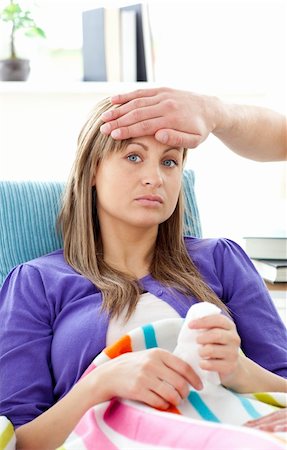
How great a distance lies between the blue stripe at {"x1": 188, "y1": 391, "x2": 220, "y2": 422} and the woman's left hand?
5cm

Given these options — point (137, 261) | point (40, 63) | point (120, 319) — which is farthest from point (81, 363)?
point (40, 63)

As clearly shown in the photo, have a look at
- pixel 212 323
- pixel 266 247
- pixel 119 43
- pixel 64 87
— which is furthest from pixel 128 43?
pixel 212 323

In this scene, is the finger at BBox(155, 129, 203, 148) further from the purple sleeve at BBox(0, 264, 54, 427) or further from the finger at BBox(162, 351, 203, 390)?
the finger at BBox(162, 351, 203, 390)

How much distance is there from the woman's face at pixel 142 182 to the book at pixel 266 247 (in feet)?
1.55

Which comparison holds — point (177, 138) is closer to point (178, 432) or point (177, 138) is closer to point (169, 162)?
point (169, 162)

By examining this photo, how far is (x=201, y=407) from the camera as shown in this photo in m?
1.09

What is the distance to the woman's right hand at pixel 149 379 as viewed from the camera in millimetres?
1062

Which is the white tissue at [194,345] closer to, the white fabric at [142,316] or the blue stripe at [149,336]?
the blue stripe at [149,336]

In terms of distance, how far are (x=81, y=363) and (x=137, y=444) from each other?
13.6 inches

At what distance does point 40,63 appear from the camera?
268 centimetres

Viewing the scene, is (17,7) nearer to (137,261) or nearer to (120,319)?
(137,261)

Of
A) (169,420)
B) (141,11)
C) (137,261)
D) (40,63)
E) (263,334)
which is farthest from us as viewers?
(40,63)

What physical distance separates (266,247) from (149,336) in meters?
0.77

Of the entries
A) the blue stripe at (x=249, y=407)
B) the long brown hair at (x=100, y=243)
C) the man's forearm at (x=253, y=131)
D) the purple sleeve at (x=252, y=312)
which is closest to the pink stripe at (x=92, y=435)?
the blue stripe at (x=249, y=407)
